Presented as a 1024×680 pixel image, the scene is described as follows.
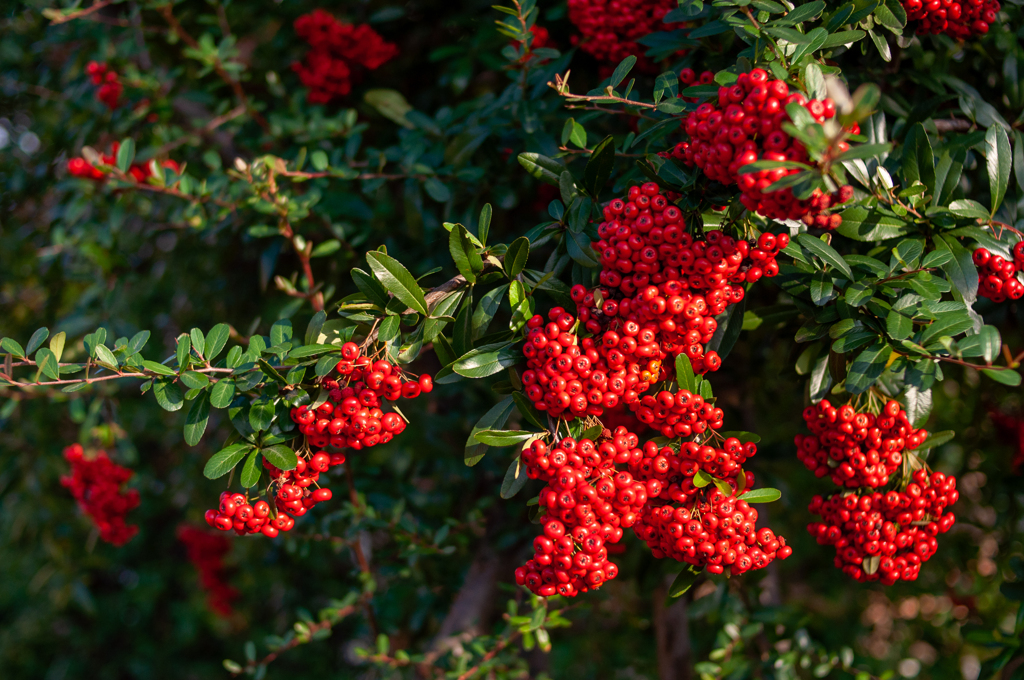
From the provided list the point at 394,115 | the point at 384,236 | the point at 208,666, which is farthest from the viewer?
the point at 208,666

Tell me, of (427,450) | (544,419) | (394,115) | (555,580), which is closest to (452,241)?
(544,419)

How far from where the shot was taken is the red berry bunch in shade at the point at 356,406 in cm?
118

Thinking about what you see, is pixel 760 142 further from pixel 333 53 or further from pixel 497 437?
pixel 333 53

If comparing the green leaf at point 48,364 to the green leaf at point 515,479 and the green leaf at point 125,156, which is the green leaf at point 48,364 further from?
the green leaf at point 125,156

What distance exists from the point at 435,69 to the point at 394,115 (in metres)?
0.78

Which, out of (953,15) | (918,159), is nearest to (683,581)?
(918,159)

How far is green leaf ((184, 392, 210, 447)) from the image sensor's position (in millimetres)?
1325

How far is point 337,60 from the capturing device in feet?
7.45

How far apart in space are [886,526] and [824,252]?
0.58m

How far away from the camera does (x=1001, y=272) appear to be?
4.15 feet

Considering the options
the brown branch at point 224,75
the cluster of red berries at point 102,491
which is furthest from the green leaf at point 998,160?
the cluster of red berries at point 102,491

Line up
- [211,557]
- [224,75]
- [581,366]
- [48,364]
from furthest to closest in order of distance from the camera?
1. [211,557]
2. [224,75]
3. [48,364]
4. [581,366]

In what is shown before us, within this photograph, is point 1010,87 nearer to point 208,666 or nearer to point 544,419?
point 544,419

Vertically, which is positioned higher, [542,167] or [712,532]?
[542,167]
